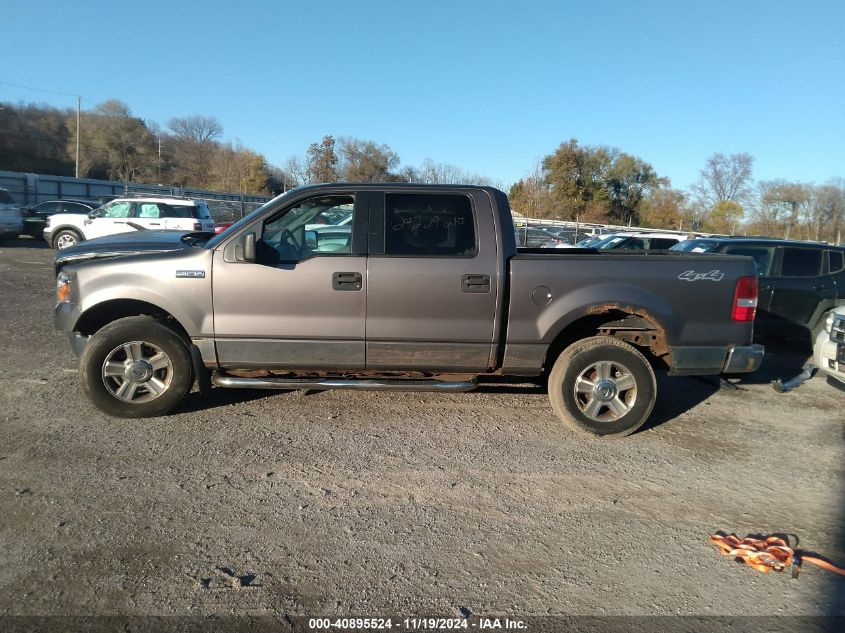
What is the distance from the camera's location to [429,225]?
499 centimetres

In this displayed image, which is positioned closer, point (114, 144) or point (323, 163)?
point (323, 163)

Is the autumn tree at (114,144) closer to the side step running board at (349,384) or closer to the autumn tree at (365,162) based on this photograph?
the autumn tree at (365,162)

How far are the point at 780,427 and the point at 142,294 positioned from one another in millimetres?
5830

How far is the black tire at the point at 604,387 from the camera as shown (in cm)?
495

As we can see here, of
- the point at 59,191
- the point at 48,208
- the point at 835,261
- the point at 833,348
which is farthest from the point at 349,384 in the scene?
the point at 59,191

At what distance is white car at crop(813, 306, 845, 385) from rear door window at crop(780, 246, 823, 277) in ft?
7.79

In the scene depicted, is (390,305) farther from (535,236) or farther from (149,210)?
(535,236)

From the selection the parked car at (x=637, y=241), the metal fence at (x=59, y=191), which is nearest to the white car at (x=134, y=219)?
the metal fence at (x=59, y=191)

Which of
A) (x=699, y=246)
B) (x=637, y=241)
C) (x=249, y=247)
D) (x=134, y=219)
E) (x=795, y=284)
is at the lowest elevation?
(x=795, y=284)

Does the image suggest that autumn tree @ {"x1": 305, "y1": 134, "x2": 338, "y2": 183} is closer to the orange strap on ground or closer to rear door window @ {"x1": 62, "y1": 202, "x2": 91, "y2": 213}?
rear door window @ {"x1": 62, "y1": 202, "x2": 91, "y2": 213}

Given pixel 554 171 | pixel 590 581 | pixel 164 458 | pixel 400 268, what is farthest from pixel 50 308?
pixel 554 171

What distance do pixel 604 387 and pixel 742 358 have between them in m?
1.23

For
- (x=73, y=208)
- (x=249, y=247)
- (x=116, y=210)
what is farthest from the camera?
(x=73, y=208)

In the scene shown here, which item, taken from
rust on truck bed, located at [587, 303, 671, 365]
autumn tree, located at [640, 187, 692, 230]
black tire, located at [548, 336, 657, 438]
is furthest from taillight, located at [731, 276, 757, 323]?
autumn tree, located at [640, 187, 692, 230]
